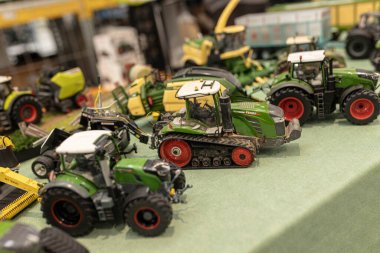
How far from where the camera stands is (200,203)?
5.95 meters

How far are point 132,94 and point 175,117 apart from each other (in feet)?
6.63

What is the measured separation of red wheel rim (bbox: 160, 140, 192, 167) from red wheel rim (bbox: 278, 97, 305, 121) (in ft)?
7.60

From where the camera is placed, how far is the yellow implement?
6207mm

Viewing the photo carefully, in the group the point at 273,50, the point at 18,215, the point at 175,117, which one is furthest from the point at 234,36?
the point at 18,215

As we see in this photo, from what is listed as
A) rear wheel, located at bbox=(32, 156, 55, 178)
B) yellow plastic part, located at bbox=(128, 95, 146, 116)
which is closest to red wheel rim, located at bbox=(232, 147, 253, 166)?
yellow plastic part, located at bbox=(128, 95, 146, 116)

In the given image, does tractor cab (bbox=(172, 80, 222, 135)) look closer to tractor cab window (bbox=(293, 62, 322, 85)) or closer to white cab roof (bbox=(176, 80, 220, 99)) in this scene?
white cab roof (bbox=(176, 80, 220, 99))

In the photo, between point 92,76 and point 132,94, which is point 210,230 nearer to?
point 132,94

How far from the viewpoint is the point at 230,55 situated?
11.2 m

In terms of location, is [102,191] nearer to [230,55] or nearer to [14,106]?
[14,106]

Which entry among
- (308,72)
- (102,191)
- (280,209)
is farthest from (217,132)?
(308,72)

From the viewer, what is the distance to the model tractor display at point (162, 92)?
8492mm

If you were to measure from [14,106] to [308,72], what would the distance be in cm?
665

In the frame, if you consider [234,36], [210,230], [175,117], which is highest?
[234,36]

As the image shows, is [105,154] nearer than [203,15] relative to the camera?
Yes
